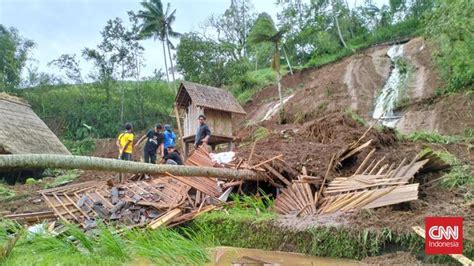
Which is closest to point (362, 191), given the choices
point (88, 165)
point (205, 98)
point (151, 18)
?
point (88, 165)

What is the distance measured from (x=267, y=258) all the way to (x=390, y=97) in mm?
20834

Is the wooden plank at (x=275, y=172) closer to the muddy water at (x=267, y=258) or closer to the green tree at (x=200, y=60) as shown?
the muddy water at (x=267, y=258)

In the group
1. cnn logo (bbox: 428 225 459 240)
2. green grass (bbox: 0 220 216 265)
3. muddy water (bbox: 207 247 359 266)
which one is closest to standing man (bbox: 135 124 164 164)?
muddy water (bbox: 207 247 359 266)

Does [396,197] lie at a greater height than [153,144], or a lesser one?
lesser

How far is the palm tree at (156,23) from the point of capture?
1451 inches

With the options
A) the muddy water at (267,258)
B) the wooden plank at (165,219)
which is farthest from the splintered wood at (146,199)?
the muddy water at (267,258)

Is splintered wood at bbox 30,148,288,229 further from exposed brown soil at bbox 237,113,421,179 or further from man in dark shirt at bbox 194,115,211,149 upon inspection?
man in dark shirt at bbox 194,115,211,149

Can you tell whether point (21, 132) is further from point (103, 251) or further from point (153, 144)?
point (103, 251)

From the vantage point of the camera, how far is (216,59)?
34.4 metres

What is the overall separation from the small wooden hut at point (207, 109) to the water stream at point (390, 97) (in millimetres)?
8490

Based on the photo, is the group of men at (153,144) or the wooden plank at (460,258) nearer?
the wooden plank at (460,258)

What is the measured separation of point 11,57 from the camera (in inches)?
1330

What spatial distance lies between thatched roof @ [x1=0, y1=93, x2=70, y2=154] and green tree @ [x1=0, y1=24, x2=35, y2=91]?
1150cm

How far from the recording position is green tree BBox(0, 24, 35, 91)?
3359cm
